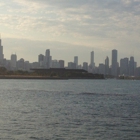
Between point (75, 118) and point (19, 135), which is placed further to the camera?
point (75, 118)

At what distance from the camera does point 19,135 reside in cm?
2503

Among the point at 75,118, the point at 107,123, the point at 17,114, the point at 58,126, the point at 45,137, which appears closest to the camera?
the point at 45,137

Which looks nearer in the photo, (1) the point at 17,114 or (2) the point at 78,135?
(2) the point at 78,135

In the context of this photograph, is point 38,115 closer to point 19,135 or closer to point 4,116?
point 4,116

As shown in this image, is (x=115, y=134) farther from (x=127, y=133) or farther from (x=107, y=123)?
(x=107, y=123)

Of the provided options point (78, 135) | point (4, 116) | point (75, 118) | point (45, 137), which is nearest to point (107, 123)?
point (75, 118)

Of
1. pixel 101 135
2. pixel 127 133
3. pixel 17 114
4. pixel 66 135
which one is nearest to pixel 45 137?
pixel 66 135

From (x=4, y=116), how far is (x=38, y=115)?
3270mm

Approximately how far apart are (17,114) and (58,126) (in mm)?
8348

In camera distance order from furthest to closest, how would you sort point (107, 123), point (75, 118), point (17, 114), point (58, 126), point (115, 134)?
point (17, 114), point (75, 118), point (107, 123), point (58, 126), point (115, 134)

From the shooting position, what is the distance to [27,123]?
29.8m

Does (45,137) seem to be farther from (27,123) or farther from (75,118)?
(75,118)

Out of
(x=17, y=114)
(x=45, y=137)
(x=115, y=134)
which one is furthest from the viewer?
(x=17, y=114)

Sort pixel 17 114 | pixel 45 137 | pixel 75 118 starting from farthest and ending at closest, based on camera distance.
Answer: pixel 17 114 < pixel 75 118 < pixel 45 137
